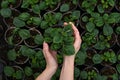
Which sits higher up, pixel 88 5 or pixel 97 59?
pixel 88 5

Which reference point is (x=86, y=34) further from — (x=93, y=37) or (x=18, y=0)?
(x=18, y=0)

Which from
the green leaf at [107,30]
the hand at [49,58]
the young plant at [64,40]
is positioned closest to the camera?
the young plant at [64,40]

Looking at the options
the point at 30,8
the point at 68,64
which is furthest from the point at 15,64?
the point at 68,64

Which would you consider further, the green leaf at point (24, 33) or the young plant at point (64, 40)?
the green leaf at point (24, 33)

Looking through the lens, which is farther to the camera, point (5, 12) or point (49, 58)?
point (5, 12)

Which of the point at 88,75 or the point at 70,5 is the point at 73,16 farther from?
the point at 88,75

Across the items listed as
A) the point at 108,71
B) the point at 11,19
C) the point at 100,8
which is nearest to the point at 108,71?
the point at 108,71

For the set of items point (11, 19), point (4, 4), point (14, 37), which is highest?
point (4, 4)

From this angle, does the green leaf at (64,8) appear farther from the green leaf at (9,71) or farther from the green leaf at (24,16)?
the green leaf at (9,71)

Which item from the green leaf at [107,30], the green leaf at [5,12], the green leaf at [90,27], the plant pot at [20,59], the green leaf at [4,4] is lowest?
the plant pot at [20,59]

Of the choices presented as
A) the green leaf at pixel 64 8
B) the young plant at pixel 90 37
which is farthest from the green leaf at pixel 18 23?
the young plant at pixel 90 37

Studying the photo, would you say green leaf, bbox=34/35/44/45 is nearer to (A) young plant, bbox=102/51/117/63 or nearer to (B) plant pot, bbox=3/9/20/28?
(B) plant pot, bbox=3/9/20/28

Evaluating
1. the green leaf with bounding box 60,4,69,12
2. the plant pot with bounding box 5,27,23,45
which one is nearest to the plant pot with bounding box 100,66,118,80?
the green leaf with bounding box 60,4,69,12

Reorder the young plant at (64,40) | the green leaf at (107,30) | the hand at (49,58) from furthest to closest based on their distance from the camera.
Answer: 1. the green leaf at (107,30)
2. the hand at (49,58)
3. the young plant at (64,40)
